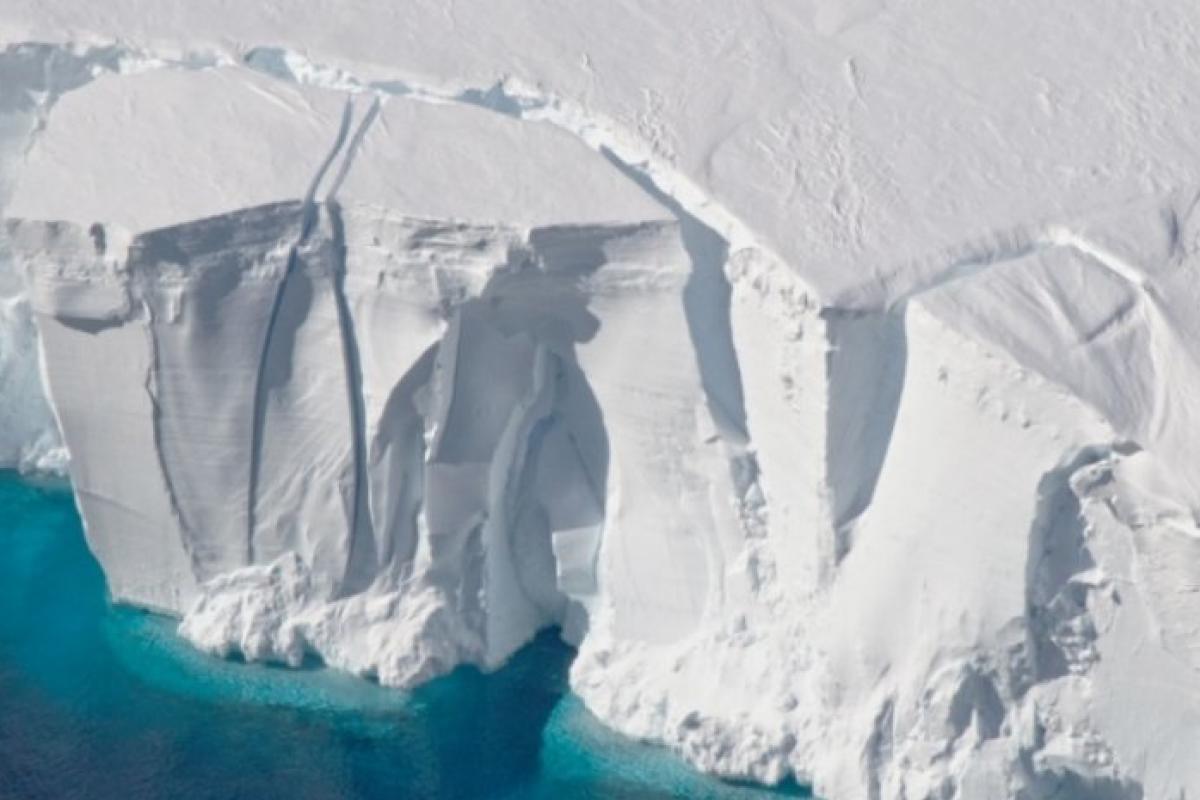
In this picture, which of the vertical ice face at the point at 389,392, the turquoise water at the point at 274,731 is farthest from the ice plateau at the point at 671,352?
the turquoise water at the point at 274,731

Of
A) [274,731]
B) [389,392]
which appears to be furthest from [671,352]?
[274,731]

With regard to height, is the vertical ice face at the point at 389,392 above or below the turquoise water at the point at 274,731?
above

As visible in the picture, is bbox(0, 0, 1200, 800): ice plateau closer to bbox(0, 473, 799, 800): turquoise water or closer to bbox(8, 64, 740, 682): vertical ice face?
bbox(8, 64, 740, 682): vertical ice face

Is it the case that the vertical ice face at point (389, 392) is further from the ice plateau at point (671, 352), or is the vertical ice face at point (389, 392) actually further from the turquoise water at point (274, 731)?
the turquoise water at point (274, 731)

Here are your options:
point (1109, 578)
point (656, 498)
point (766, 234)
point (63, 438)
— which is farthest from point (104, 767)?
point (1109, 578)

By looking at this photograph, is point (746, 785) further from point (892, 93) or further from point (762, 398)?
point (892, 93)

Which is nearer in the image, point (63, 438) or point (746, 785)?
point (746, 785)

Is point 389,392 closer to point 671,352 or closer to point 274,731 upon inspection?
point 671,352
